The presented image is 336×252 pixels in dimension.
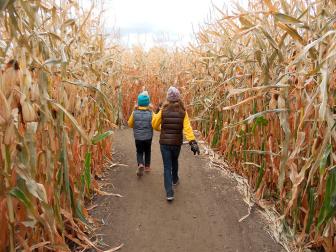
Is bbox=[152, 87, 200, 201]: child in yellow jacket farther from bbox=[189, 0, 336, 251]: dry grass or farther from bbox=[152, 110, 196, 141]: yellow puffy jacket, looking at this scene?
bbox=[189, 0, 336, 251]: dry grass

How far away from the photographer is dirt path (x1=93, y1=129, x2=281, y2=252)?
11.0 feet

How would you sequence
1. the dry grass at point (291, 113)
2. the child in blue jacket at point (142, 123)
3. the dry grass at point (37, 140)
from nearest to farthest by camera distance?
the dry grass at point (37, 140), the dry grass at point (291, 113), the child in blue jacket at point (142, 123)

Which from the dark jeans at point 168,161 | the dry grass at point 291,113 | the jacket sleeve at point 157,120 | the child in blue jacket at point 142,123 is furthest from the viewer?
the child in blue jacket at point 142,123

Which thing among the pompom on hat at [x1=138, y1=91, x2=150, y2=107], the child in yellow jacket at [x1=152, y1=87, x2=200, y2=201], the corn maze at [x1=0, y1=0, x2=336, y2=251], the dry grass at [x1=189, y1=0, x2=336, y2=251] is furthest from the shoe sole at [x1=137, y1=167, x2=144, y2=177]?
the dry grass at [x1=189, y1=0, x2=336, y2=251]

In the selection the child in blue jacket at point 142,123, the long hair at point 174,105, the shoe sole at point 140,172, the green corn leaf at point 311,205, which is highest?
the long hair at point 174,105

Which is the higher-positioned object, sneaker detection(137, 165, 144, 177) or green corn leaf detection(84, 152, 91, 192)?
green corn leaf detection(84, 152, 91, 192)

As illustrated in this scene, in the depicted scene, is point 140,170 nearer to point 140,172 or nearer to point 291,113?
point 140,172

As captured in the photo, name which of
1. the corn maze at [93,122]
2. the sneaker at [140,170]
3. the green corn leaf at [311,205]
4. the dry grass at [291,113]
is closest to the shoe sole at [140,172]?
the sneaker at [140,170]

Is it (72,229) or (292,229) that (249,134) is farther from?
(72,229)

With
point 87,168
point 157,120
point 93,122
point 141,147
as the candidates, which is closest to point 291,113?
point 157,120

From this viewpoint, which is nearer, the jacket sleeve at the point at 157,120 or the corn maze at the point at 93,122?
the corn maze at the point at 93,122

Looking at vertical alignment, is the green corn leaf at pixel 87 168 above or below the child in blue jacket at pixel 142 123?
below

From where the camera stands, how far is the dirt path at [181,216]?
3.37 meters

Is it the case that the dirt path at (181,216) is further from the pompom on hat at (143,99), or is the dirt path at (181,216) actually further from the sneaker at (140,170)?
the pompom on hat at (143,99)
